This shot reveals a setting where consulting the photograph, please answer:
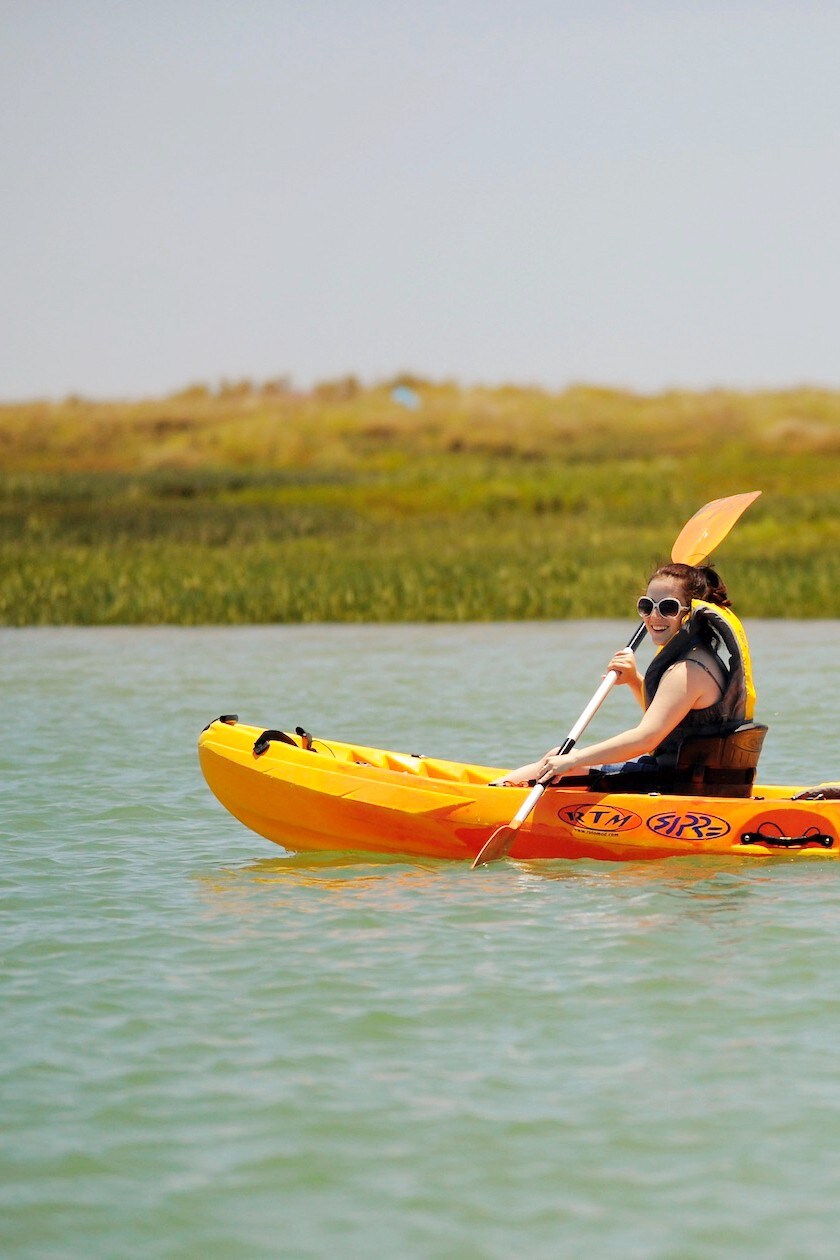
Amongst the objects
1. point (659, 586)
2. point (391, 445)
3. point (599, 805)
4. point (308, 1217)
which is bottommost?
point (308, 1217)

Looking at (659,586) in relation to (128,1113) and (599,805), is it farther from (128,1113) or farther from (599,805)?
(128,1113)

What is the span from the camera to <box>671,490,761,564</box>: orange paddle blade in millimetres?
8898

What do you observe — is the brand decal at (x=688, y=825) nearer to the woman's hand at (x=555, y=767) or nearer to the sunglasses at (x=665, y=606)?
the woman's hand at (x=555, y=767)

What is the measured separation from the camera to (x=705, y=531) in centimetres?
898

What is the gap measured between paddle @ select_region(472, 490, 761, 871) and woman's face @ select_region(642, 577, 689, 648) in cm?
43

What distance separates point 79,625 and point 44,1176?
63.8 feet

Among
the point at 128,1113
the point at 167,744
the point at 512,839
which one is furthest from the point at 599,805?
the point at 167,744

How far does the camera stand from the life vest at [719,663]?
801 cm

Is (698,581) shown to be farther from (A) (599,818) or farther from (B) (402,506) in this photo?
(B) (402,506)

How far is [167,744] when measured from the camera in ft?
44.1

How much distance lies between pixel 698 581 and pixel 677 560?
36.1 inches

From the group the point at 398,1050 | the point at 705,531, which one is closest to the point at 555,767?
the point at 705,531

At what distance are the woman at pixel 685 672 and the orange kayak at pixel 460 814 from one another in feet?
0.88

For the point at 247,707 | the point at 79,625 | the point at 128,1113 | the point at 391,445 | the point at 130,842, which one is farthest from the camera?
the point at 391,445
